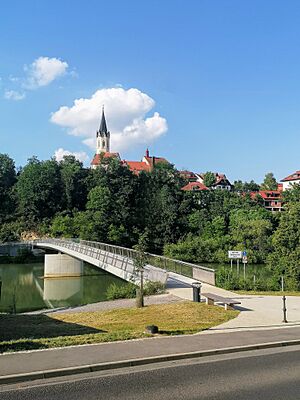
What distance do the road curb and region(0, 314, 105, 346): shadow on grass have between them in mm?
4113

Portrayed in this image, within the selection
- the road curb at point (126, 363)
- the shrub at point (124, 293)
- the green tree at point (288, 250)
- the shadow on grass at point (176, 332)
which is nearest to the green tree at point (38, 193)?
the green tree at point (288, 250)

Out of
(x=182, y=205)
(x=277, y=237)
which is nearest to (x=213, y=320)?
(x=277, y=237)

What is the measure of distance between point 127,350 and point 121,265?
63.3ft

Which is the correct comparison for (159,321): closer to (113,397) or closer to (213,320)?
(213,320)

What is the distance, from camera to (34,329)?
13.6m

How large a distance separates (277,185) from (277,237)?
115194 millimetres

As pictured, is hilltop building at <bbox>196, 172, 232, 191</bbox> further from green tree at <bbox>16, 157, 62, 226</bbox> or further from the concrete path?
the concrete path

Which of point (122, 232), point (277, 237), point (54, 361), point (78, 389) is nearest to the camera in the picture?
point (78, 389)

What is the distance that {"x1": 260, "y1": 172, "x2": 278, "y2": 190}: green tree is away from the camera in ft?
484

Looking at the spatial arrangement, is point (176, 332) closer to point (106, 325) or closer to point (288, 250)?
point (106, 325)

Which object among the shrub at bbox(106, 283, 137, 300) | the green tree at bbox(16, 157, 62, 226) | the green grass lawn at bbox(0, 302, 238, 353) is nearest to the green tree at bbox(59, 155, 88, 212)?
the green tree at bbox(16, 157, 62, 226)

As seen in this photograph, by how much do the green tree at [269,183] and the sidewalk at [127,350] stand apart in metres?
140

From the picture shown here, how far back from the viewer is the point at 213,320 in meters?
13.7

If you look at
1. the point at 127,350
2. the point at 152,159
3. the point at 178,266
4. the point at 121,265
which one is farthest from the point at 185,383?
the point at 152,159
